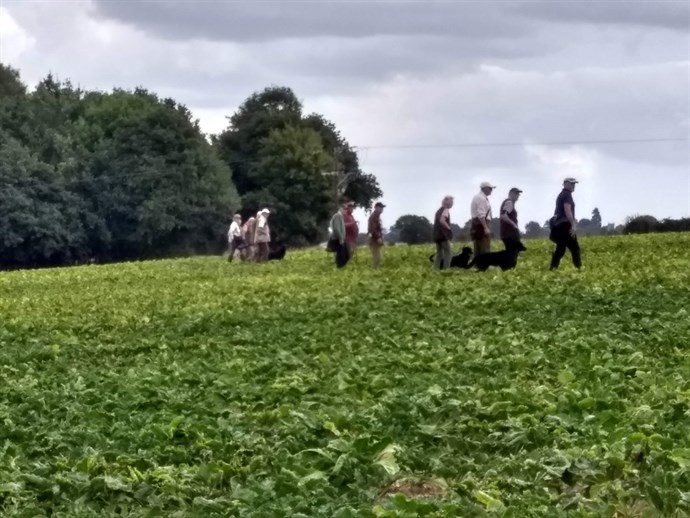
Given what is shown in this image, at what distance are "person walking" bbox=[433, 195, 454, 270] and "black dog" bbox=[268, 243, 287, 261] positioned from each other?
1744 centimetres

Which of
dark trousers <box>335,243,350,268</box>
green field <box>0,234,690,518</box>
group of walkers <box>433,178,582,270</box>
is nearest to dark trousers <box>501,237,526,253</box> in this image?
group of walkers <box>433,178,582,270</box>

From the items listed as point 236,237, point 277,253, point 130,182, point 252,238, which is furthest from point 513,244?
point 130,182

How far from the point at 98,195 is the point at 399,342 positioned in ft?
264

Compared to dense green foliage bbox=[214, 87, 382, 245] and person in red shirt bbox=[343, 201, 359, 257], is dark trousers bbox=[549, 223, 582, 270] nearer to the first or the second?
person in red shirt bbox=[343, 201, 359, 257]

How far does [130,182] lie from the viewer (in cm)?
9438

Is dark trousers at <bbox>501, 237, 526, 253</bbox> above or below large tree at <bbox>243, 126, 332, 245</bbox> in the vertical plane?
below

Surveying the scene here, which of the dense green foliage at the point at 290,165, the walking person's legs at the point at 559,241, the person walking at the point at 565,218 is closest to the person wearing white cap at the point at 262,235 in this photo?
the walking person's legs at the point at 559,241

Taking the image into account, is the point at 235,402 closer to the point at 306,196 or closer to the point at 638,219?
the point at 638,219

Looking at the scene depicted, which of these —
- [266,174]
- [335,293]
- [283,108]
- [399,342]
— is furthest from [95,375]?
[283,108]

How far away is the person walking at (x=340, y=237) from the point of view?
3517 cm

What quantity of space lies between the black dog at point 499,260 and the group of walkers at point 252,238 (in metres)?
14.7

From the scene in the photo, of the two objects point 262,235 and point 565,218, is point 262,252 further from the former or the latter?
point 565,218

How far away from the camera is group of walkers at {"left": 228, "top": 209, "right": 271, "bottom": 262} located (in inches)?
1760

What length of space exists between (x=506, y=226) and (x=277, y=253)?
820 inches
